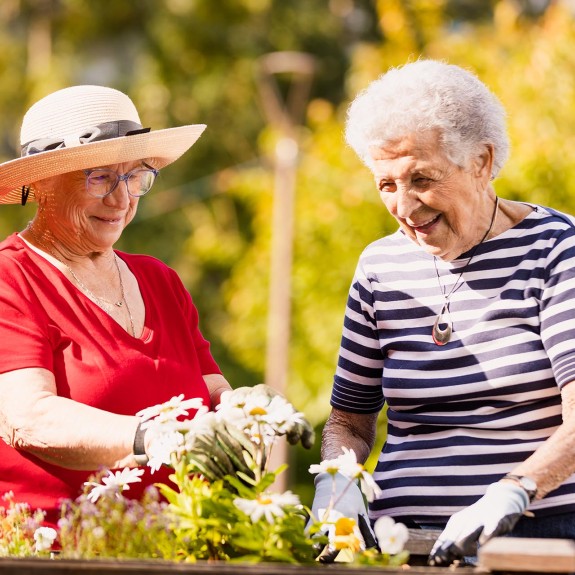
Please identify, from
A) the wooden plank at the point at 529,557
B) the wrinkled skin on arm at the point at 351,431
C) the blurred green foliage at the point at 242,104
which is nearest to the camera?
the wooden plank at the point at 529,557

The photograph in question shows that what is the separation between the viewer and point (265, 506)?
7.93 ft

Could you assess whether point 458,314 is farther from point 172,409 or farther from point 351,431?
point 172,409

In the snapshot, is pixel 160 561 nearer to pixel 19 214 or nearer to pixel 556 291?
pixel 556 291

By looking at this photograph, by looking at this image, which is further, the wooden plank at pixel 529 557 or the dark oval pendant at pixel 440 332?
the dark oval pendant at pixel 440 332

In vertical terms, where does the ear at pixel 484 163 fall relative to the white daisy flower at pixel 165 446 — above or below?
above

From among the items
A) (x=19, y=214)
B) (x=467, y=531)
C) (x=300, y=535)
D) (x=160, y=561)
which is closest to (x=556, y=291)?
(x=467, y=531)

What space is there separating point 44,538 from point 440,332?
1.17 meters

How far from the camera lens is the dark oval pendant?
310cm

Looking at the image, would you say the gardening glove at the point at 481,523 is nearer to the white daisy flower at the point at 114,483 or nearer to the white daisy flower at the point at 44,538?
the white daisy flower at the point at 114,483

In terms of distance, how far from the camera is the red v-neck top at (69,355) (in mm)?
2967

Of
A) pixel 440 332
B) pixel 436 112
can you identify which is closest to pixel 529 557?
pixel 440 332

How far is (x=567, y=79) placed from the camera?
941 centimetres

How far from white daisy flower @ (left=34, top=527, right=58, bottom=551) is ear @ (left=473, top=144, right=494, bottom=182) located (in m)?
1.45

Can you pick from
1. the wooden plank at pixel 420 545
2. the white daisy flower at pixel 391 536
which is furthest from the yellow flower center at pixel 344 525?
the wooden plank at pixel 420 545
